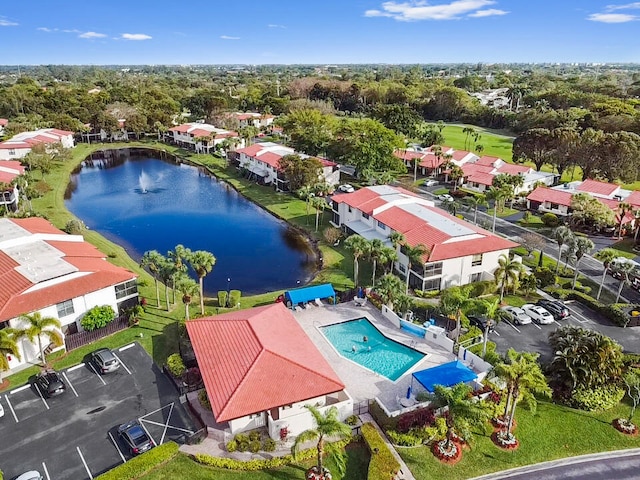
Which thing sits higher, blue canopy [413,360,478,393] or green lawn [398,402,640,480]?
blue canopy [413,360,478,393]

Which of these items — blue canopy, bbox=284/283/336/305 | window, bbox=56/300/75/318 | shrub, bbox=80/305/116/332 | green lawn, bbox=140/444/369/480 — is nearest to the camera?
green lawn, bbox=140/444/369/480

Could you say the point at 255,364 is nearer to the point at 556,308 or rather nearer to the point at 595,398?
the point at 595,398

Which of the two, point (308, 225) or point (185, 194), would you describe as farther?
point (185, 194)

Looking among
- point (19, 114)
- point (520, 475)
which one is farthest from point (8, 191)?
point (19, 114)

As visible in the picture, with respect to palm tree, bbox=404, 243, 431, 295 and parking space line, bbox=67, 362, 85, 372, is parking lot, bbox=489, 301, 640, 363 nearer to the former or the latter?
palm tree, bbox=404, 243, 431, 295

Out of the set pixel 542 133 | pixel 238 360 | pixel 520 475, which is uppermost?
pixel 542 133

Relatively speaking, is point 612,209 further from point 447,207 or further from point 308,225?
point 308,225

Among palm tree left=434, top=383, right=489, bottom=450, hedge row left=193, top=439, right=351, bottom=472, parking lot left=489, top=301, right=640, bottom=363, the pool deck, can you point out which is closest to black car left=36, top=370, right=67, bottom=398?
A: hedge row left=193, top=439, right=351, bottom=472
